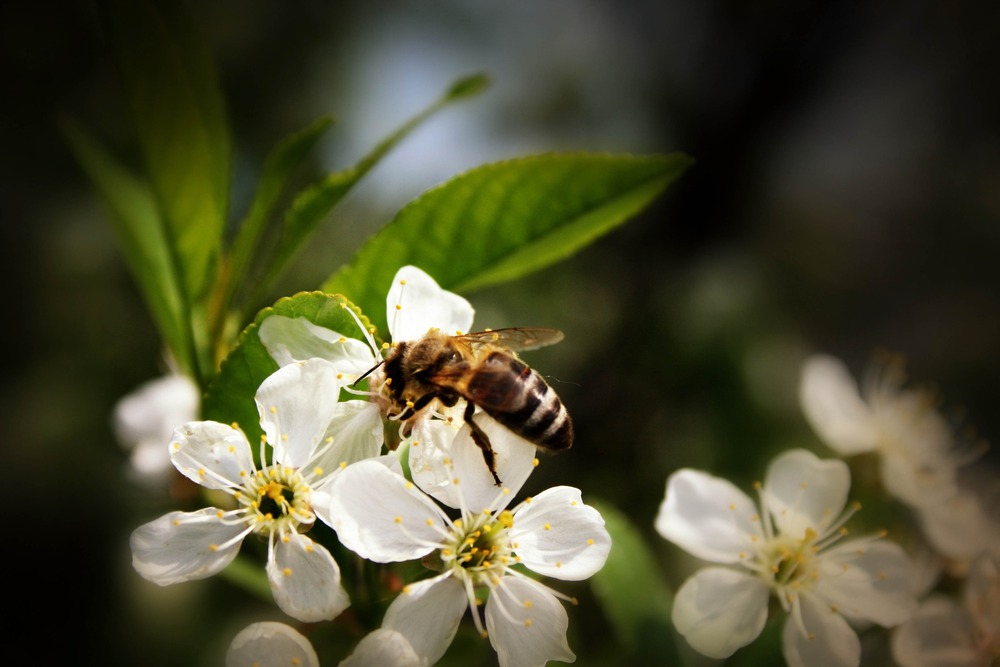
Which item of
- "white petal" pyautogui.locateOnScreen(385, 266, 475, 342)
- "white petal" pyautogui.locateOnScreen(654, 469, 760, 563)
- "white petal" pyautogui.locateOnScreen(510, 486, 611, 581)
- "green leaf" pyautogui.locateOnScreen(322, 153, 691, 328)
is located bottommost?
"white petal" pyautogui.locateOnScreen(654, 469, 760, 563)

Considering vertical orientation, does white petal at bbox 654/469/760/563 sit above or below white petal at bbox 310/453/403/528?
below

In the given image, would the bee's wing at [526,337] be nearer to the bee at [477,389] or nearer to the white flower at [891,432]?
the bee at [477,389]

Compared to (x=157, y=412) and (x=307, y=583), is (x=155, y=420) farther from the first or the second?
(x=307, y=583)

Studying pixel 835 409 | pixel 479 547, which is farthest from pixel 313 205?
pixel 835 409

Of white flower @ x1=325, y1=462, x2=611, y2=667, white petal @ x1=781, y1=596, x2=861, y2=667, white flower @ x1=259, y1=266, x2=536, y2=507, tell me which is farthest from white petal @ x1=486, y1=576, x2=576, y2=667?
white petal @ x1=781, y1=596, x2=861, y2=667

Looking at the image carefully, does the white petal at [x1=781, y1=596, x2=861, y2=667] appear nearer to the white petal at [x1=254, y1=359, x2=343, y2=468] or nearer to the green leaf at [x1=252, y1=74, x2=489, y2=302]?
the white petal at [x1=254, y1=359, x2=343, y2=468]

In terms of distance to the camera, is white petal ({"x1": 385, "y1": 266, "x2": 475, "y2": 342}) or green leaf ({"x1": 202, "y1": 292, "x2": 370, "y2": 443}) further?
white petal ({"x1": 385, "y1": 266, "x2": 475, "y2": 342})

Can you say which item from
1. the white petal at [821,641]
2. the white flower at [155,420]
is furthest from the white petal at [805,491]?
Result: the white flower at [155,420]
